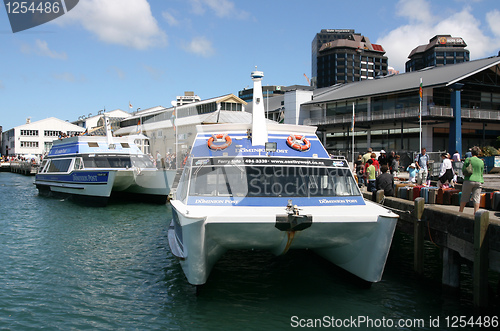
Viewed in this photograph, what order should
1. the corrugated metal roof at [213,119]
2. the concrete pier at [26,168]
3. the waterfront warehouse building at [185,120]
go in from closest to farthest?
1. the waterfront warehouse building at [185,120]
2. the corrugated metal roof at [213,119]
3. the concrete pier at [26,168]

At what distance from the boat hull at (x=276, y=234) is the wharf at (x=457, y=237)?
1571 mm

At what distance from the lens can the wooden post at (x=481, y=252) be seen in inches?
311

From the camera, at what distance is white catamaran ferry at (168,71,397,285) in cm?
791

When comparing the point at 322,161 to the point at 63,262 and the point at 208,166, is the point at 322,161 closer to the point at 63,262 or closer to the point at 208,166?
the point at 208,166

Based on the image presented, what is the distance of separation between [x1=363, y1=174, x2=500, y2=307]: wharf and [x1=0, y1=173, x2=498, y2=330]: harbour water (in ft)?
1.65

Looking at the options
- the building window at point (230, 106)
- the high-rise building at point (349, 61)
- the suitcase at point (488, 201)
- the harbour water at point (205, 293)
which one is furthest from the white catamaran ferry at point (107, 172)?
the high-rise building at point (349, 61)

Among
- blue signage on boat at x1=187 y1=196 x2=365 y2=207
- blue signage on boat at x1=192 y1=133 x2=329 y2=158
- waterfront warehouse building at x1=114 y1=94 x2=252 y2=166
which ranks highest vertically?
waterfront warehouse building at x1=114 y1=94 x2=252 y2=166

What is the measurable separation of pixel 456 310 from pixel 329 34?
20454 cm

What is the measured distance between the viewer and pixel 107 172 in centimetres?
2247

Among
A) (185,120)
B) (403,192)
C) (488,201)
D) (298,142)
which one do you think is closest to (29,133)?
(185,120)

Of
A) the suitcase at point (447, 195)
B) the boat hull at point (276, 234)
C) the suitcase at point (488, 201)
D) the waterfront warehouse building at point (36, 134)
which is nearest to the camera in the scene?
the boat hull at point (276, 234)

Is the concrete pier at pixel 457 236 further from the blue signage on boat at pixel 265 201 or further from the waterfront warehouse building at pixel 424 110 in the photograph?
the waterfront warehouse building at pixel 424 110

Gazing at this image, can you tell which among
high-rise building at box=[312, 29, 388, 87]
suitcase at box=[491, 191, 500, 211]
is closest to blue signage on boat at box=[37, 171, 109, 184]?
suitcase at box=[491, 191, 500, 211]

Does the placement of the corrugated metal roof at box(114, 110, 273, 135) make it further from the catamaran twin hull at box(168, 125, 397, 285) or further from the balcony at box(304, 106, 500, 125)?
the catamaran twin hull at box(168, 125, 397, 285)
